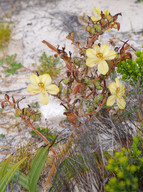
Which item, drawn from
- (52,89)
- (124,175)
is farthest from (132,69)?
(124,175)

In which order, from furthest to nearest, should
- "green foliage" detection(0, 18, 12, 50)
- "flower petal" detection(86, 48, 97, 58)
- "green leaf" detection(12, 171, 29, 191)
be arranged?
"green foliage" detection(0, 18, 12, 50) < "green leaf" detection(12, 171, 29, 191) < "flower petal" detection(86, 48, 97, 58)

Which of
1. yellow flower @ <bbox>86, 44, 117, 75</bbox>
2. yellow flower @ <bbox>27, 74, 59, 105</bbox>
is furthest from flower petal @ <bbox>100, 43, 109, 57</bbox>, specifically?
yellow flower @ <bbox>27, 74, 59, 105</bbox>

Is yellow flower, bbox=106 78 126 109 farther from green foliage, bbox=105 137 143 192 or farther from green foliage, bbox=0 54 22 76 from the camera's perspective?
green foliage, bbox=0 54 22 76

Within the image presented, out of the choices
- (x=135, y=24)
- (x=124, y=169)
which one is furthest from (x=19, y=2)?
(x=124, y=169)

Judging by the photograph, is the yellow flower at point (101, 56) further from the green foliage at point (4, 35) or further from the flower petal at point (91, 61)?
the green foliage at point (4, 35)

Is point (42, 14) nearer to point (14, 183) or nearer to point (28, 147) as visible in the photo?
point (28, 147)

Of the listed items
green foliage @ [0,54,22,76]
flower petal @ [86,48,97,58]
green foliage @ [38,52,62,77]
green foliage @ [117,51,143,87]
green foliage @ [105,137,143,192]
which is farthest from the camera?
green foliage @ [0,54,22,76]

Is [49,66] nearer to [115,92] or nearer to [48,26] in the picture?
[48,26]
